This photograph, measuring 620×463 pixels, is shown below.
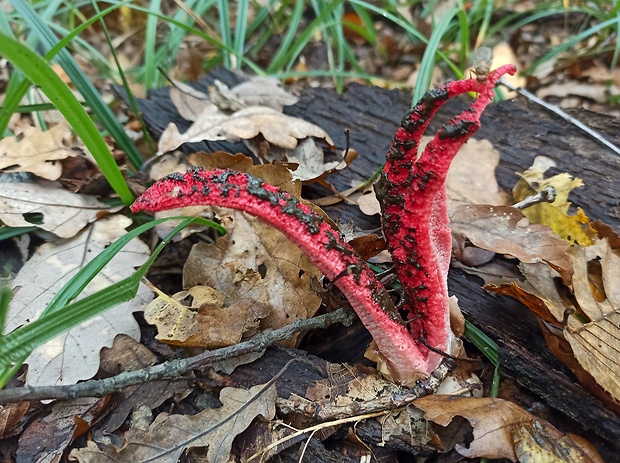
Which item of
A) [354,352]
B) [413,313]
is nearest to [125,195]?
[354,352]

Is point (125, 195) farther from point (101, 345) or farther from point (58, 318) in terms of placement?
point (58, 318)

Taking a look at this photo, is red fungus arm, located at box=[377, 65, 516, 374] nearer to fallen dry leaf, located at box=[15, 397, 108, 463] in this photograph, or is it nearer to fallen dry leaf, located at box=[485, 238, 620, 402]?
fallen dry leaf, located at box=[485, 238, 620, 402]

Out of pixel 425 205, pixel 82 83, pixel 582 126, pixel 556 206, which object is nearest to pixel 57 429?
pixel 425 205

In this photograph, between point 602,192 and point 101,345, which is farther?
point 602,192

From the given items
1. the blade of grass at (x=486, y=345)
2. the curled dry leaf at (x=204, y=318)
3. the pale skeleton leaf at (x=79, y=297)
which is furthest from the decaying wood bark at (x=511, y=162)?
the pale skeleton leaf at (x=79, y=297)

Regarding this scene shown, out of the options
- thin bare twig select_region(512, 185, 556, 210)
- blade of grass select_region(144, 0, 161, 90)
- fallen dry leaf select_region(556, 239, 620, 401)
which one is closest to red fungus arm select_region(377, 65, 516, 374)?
fallen dry leaf select_region(556, 239, 620, 401)

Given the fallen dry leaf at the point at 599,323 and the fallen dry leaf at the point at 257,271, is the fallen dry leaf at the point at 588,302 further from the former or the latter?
the fallen dry leaf at the point at 257,271

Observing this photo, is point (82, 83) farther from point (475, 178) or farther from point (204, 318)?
point (475, 178)
